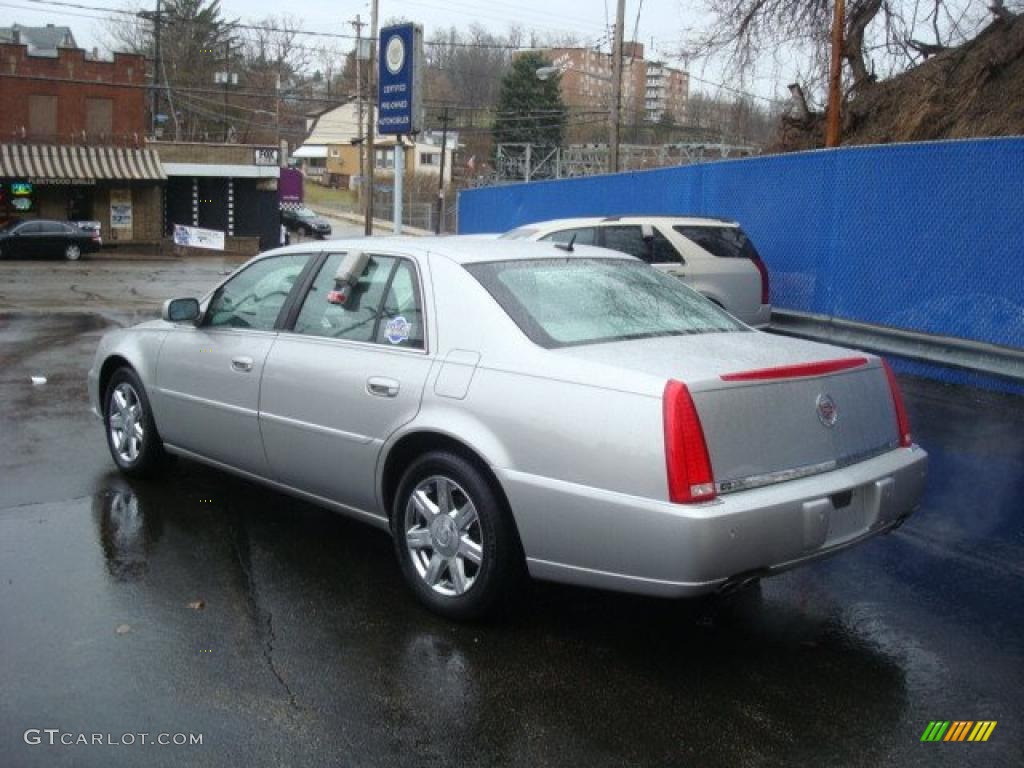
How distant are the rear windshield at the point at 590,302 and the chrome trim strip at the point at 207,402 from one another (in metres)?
1.47

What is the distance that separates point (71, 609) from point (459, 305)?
80.2 inches

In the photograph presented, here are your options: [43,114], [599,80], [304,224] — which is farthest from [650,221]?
[304,224]

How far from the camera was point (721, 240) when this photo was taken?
10.8 meters

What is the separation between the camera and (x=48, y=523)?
5434 mm

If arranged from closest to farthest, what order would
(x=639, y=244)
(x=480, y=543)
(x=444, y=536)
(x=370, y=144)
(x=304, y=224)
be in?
(x=480, y=543), (x=444, y=536), (x=639, y=244), (x=370, y=144), (x=304, y=224)

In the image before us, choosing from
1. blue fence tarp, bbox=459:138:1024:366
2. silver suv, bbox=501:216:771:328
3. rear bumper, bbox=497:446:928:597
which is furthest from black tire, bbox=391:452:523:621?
silver suv, bbox=501:216:771:328

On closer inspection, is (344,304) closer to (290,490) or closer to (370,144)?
(290,490)

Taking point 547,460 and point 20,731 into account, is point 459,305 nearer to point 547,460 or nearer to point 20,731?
point 547,460

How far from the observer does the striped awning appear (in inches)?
1608

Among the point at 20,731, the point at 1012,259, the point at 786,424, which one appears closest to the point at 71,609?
the point at 20,731

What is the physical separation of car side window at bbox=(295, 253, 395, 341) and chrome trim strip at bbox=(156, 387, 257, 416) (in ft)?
1.64

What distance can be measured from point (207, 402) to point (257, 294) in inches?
24.7

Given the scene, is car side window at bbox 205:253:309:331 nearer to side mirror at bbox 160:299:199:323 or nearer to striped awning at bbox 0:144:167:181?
side mirror at bbox 160:299:199:323

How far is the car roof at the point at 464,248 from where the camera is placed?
473 centimetres
